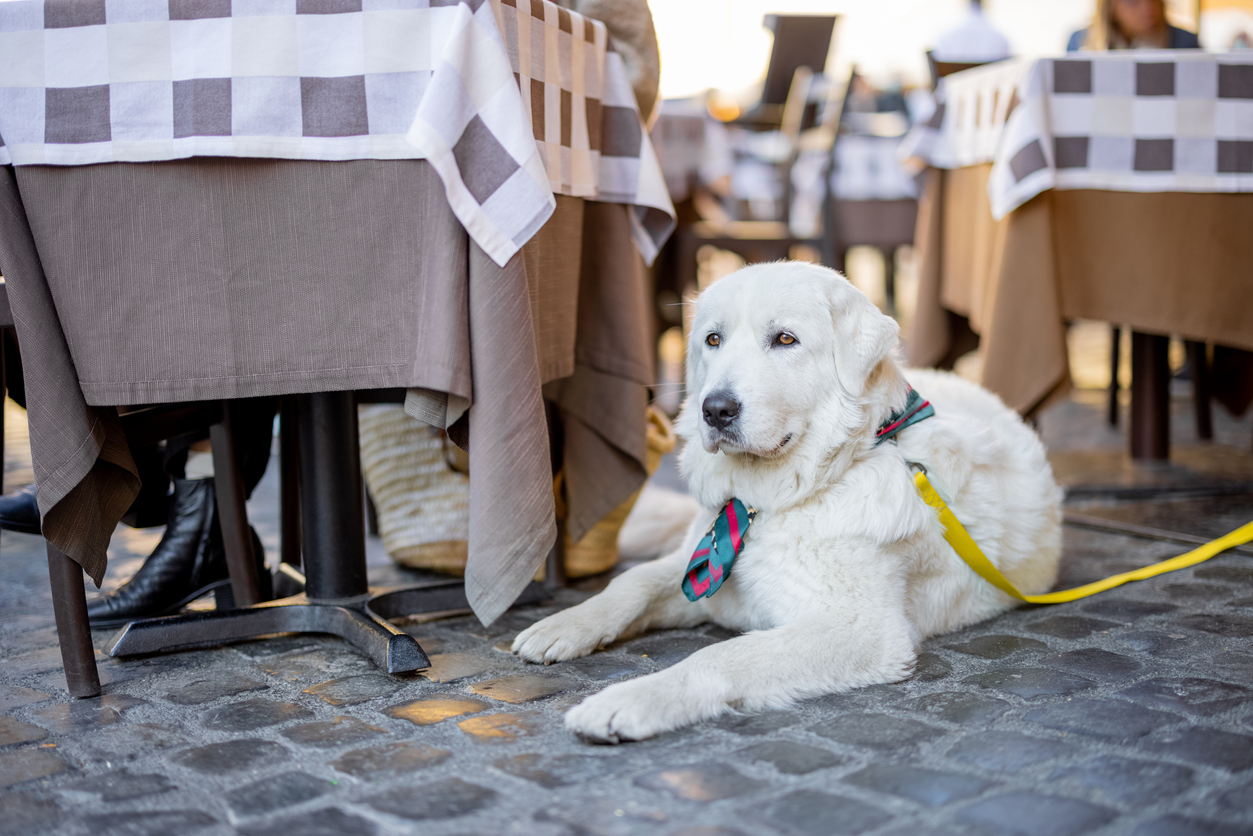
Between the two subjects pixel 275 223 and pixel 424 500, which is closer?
pixel 275 223

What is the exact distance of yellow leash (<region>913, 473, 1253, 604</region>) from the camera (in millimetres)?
2354

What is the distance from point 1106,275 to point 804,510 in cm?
204

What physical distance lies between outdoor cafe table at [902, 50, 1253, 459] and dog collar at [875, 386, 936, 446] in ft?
4.45

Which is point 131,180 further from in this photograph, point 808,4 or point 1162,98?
point 808,4

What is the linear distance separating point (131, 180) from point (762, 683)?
1.54 m

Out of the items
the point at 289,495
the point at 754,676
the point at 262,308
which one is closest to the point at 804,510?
the point at 754,676

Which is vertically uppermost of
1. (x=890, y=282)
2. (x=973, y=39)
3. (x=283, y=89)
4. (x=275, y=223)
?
(x=973, y=39)

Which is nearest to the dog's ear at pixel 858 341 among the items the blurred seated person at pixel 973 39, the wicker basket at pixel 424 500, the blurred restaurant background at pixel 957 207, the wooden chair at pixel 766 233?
the blurred restaurant background at pixel 957 207

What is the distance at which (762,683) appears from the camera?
1.95 m

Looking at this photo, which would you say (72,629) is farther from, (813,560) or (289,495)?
(813,560)

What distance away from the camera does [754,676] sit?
6.40ft

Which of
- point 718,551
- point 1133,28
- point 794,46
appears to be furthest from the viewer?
point 794,46

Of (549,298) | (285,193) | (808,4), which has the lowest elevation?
(549,298)

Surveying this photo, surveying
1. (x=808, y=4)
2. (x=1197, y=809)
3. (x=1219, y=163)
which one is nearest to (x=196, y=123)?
(x=1197, y=809)
